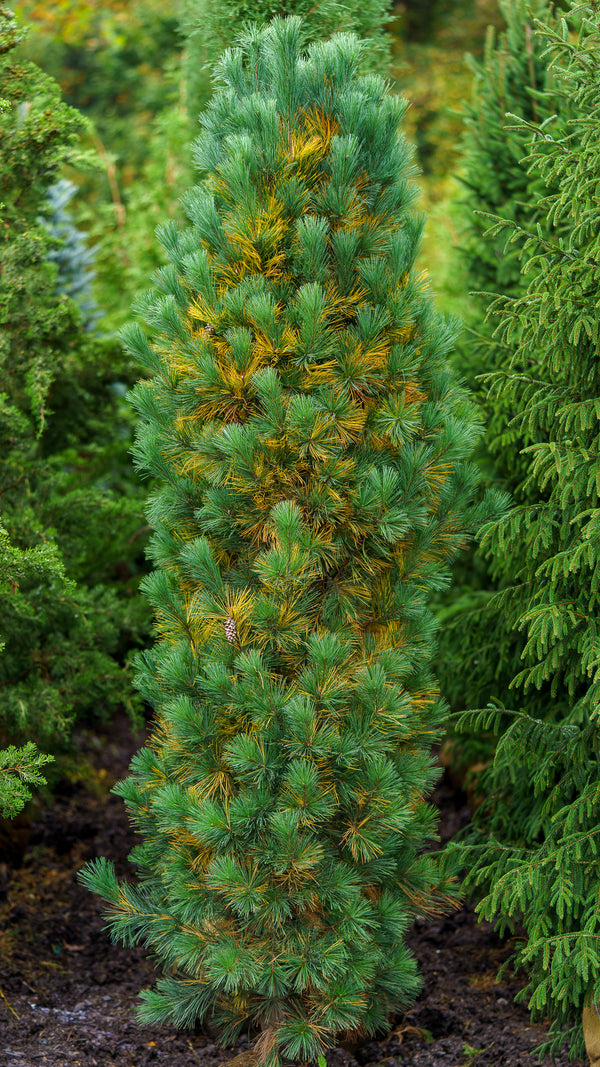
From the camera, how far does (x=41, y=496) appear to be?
4137mm

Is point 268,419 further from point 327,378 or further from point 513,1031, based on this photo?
point 513,1031

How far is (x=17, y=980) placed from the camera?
3.57m

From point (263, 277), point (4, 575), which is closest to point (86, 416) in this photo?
point (4, 575)

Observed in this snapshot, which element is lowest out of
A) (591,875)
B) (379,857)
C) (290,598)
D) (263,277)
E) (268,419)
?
(591,875)

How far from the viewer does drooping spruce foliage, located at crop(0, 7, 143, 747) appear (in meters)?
3.70

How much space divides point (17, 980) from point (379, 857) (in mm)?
1659

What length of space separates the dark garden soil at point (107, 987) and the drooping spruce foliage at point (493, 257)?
1.02m

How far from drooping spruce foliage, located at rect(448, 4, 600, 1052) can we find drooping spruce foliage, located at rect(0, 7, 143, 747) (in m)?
1.71

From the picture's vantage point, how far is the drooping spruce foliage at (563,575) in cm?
295

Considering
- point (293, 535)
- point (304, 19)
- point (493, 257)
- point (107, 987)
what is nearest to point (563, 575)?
point (293, 535)

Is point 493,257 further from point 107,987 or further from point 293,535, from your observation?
point 107,987

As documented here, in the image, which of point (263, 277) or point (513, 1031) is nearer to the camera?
point (263, 277)

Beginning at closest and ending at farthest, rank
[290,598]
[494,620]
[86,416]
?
1. [290,598]
2. [494,620]
3. [86,416]

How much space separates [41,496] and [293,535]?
1864 millimetres
